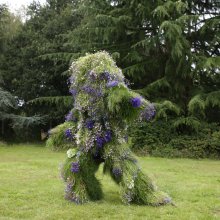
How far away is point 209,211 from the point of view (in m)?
7.31

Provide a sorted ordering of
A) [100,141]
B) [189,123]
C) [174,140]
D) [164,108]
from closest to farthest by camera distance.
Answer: [100,141] → [164,108] → [189,123] → [174,140]

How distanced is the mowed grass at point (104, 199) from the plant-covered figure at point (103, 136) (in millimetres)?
269

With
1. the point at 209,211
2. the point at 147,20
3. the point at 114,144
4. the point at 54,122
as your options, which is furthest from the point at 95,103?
the point at 54,122

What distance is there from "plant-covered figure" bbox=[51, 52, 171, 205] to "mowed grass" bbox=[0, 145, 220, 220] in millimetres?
269

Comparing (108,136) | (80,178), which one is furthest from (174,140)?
(80,178)

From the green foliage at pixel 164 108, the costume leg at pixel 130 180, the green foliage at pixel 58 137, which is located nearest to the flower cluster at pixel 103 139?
the costume leg at pixel 130 180

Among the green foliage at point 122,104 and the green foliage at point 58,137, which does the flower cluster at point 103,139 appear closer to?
the green foliage at point 122,104

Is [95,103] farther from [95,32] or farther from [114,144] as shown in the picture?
[95,32]

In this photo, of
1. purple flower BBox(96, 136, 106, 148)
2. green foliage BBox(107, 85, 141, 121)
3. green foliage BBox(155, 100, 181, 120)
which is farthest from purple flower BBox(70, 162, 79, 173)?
green foliage BBox(155, 100, 181, 120)

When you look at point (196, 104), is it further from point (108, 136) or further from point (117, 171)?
point (117, 171)

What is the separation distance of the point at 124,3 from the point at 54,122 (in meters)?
8.58

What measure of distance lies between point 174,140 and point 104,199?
1001 cm

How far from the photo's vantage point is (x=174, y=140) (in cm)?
1766

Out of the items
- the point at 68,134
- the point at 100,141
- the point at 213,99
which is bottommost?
the point at 100,141
